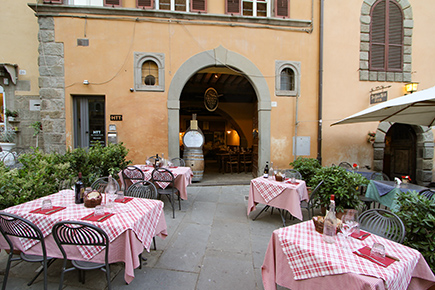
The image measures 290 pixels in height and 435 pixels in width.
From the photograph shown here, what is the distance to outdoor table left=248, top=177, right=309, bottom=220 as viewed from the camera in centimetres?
333

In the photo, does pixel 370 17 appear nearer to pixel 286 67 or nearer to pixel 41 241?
pixel 286 67

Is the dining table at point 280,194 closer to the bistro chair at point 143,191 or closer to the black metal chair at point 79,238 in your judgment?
the bistro chair at point 143,191

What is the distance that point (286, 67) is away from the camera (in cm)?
644

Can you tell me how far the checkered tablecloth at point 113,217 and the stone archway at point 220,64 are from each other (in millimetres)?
3837

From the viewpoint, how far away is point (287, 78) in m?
6.59

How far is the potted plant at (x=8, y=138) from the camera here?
6.18 metres

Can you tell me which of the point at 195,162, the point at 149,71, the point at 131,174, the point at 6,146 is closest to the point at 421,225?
the point at 131,174

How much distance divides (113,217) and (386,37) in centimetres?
879

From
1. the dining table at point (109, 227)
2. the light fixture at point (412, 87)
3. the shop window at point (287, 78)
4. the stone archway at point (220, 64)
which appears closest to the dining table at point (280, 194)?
the dining table at point (109, 227)

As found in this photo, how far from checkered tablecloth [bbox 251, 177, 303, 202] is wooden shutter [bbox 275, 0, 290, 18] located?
5.28 meters

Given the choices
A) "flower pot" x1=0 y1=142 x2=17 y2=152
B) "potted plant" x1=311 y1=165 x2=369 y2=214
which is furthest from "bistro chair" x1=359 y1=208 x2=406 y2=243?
"flower pot" x1=0 y1=142 x2=17 y2=152

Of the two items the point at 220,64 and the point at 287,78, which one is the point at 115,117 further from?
the point at 287,78

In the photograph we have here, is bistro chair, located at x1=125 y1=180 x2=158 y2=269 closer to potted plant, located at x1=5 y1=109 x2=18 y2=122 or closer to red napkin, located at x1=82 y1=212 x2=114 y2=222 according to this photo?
red napkin, located at x1=82 y1=212 x2=114 y2=222

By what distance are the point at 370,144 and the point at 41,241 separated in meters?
8.06
